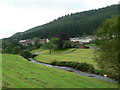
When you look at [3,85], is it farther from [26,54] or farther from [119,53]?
[26,54]

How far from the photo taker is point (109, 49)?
24.5 metres

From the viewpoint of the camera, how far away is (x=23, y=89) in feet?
44.6

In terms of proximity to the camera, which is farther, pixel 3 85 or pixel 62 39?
pixel 62 39

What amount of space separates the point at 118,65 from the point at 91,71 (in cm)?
1688

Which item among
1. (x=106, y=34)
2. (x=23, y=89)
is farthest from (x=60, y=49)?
(x=23, y=89)

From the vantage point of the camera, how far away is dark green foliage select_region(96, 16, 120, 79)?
924 inches

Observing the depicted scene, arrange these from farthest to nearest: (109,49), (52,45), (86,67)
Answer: (52,45) < (86,67) < (109,49)

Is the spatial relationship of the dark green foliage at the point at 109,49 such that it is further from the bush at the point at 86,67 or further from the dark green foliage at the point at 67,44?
the dark green foliage at the point at 67,44

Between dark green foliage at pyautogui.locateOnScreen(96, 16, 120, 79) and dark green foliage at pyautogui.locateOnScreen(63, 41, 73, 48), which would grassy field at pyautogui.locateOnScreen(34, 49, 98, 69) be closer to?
dark green foliage at pyautogui.locateOnScreen(96, 16, 120, 79)

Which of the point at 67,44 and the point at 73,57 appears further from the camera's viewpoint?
the point at 67,44

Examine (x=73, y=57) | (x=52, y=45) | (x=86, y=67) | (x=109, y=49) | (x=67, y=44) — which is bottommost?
(x=86, y=67)

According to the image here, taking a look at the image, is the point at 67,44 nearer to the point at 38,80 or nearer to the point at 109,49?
the point at 109,49

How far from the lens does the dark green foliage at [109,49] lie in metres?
23.5

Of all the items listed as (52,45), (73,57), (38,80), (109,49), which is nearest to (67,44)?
(52,45)
